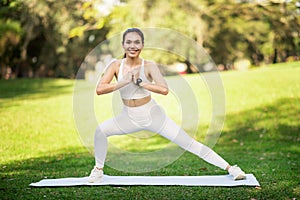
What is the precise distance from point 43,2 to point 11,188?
19.0m

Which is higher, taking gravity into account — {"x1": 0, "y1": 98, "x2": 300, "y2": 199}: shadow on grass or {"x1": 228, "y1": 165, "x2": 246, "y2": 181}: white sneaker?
{"x1": 228, "y1": 165, "x2": 246, "y2": 181}: white sneaker

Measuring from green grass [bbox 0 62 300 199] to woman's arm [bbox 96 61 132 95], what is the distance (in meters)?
1.04

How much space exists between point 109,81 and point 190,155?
349 centimetres

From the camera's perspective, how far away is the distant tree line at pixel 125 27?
17156 mm

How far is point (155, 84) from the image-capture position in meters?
4.38

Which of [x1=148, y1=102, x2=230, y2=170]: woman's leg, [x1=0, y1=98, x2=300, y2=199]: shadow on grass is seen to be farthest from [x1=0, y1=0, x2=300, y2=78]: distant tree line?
[x1=148, y1=102, x2=230, y2=170]: woman's leg

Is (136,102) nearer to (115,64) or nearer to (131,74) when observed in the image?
(131,74)

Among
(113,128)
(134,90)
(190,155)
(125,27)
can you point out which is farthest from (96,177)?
(125,27)

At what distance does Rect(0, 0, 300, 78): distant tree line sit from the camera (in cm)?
1716

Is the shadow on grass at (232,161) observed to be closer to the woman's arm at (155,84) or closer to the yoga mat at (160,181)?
the yoga mat at (160,181)

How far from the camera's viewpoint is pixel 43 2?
881 inches

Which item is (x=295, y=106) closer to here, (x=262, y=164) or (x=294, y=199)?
(x=262, y=164)

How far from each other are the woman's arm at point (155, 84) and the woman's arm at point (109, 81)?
21 centimetres

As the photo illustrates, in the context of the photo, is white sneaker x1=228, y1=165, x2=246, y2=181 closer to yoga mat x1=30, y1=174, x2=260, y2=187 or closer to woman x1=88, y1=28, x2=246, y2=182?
yoga mat x1=30, y1=174, x2=260, y2=187
